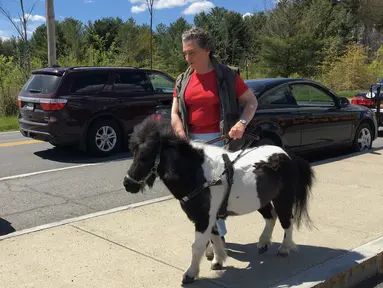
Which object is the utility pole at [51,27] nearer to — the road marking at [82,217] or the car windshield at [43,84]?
the car windshield at [43,84]

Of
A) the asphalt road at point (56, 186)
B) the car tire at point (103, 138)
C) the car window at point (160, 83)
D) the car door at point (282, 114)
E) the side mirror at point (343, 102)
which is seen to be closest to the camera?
the asphalt road at point (56, 186)

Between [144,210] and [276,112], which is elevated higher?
[276,112]

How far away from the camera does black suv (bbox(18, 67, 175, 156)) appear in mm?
9383

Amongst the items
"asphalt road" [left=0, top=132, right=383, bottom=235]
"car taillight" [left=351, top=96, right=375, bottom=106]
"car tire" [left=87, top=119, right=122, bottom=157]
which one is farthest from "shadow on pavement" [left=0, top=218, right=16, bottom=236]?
"car taillight" [left=351, top=96, right=375, bottom=106]

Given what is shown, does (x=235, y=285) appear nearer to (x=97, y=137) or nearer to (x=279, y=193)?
(x=279, y=193)

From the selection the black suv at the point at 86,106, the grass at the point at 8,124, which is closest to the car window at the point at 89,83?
the black suv at the point at 86,106

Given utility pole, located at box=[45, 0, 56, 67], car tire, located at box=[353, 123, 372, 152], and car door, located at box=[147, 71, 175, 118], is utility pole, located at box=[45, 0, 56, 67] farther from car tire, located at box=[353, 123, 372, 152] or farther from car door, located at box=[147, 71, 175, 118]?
car tire, located at box=[353, 123, 372, 152]

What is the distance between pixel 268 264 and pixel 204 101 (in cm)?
153

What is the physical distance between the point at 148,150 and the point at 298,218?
1633mm

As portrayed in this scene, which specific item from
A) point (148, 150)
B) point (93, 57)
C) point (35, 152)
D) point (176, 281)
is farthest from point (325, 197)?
point (93, 57)

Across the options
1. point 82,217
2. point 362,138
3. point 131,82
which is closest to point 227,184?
point 82,217

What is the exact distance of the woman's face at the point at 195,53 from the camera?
3768 mm

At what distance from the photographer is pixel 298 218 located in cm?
420

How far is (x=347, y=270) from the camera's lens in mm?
3857
